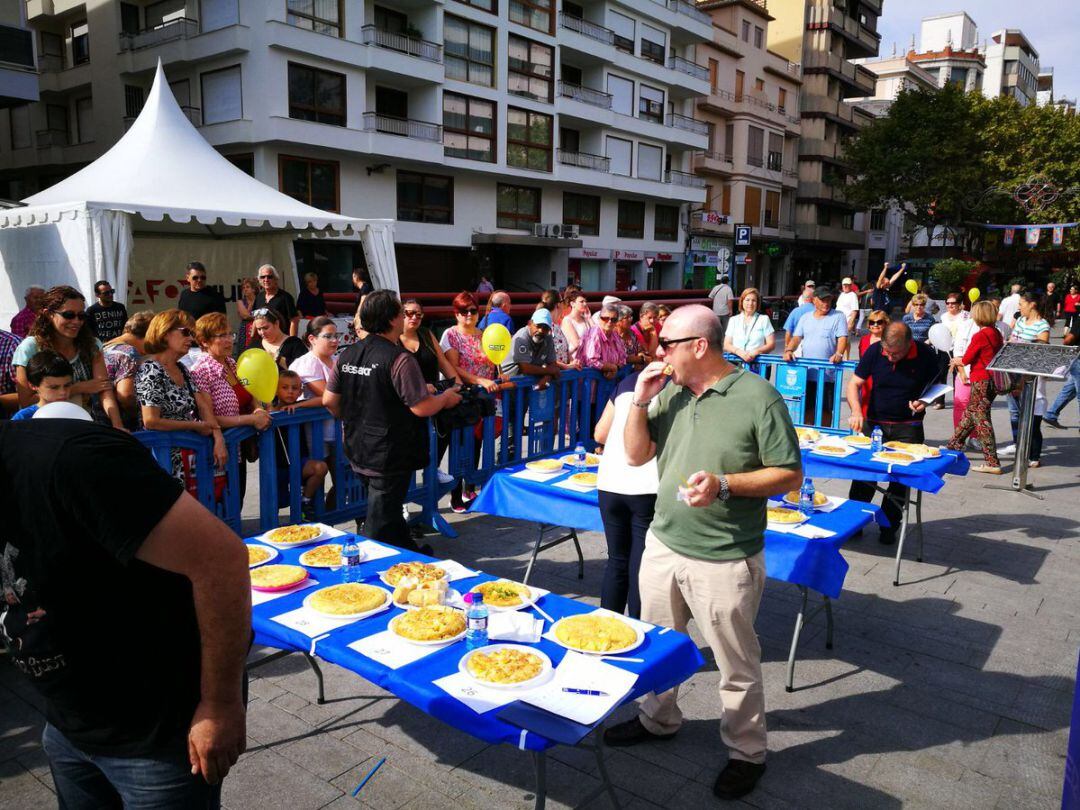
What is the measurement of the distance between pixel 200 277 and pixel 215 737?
9.39 m

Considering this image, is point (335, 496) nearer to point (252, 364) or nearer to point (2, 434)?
point (252, 364)

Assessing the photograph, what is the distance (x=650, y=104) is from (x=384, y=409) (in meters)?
35.3

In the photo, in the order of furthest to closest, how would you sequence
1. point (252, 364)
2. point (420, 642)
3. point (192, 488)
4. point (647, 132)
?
1. point (647, 132)
2. point (252, 364)
3. point (192, 488)
4. point (420, 642)

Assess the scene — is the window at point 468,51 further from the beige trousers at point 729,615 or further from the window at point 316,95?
the beige trousers at point 729,615

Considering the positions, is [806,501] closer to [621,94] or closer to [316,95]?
[316,95]

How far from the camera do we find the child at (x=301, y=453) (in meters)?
5.93

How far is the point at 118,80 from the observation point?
83.7 ft

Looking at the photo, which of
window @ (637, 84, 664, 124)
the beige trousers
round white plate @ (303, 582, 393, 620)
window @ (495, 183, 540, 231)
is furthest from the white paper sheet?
window @ (637, 84, 664, 124)

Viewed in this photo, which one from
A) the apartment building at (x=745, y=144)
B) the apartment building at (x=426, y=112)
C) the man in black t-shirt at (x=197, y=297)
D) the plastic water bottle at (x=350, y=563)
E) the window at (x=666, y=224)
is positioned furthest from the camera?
the apartment building at (x=745, y=144)

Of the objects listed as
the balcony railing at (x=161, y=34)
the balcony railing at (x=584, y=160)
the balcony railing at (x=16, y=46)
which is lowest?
the balcony railing at (x=16, y=46)

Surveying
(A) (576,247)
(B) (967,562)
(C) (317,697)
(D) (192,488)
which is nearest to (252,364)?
(D) (192,488)

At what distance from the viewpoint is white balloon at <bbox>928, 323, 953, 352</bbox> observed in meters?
11.7

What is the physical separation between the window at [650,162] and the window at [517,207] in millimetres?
6830

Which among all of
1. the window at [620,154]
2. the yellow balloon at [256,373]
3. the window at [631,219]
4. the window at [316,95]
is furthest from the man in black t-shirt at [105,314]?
the window at [631,219]
